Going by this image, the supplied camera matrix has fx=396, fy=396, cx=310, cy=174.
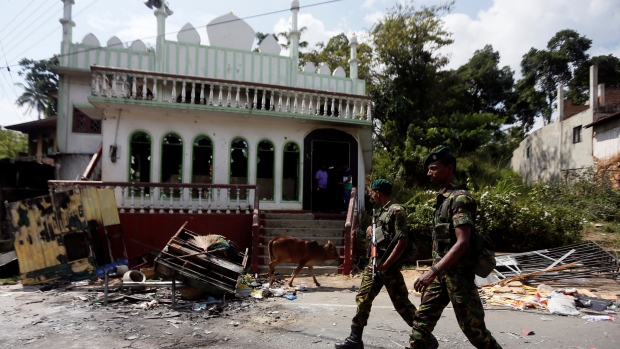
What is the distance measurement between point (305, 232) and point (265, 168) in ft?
9.20

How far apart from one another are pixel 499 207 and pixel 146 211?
916 cm

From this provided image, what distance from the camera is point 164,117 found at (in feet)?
37.6

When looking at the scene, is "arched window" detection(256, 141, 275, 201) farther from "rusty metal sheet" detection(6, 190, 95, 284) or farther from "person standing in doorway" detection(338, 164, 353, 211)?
"rusty metal sheet" detection(6, 190, 95, 284)

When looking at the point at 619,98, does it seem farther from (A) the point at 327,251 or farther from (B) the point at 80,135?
(B) the point at 80,135

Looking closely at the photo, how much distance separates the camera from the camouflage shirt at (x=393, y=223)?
3814 millimetres

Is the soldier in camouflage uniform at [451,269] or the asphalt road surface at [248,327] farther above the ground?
the soldier in camouflage uniform at [451,269]

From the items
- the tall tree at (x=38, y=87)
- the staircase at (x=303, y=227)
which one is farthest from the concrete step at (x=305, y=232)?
the tall tree at (x=38, y=87)

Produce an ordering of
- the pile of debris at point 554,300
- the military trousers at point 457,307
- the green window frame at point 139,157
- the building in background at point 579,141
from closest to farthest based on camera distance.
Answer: the military trousers at point 457,307 < the pile of debris at point 554,300 < the green window frame at point 139,157 < the building in background at point 579,141

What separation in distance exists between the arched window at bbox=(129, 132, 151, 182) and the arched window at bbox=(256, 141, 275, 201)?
319 cm

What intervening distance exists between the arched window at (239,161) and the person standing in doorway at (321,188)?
2234mm

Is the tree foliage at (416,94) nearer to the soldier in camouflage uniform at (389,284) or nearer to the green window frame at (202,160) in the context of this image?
the green window frame at (202,160)

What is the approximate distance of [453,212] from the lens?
3.07 meters

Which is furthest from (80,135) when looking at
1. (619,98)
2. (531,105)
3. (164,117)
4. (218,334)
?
(531,105)

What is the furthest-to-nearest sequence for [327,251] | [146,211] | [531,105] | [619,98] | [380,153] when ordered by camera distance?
[531,105]
[380,153]
[619,98]
[146,211]
[327,251]
